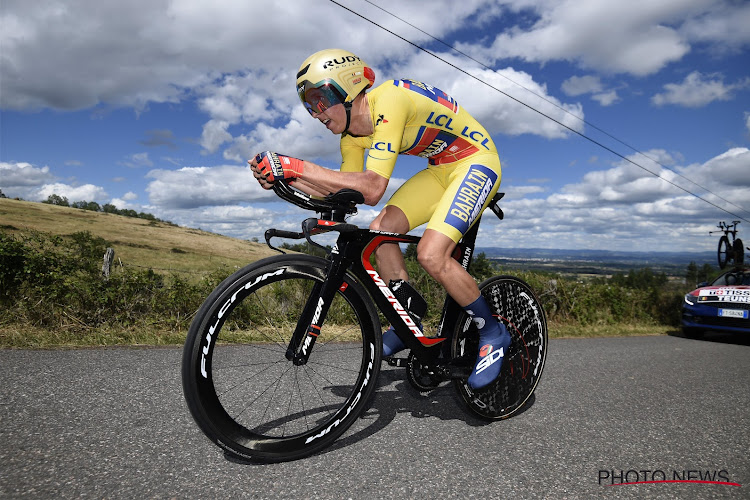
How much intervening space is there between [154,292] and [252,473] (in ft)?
13.4

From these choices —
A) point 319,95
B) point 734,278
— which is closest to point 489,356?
point 319,95

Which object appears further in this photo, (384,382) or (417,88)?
(384,382)

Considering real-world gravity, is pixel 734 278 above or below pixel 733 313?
above

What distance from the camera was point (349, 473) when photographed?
2.04 metres

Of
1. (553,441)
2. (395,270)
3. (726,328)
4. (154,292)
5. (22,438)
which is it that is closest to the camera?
(22,438)

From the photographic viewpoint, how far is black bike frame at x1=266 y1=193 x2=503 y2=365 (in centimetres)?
220

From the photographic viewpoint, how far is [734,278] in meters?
8.92

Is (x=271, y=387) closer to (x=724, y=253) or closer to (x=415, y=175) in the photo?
(x=415, y=175)

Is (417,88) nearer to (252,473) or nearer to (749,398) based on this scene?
(252,473)

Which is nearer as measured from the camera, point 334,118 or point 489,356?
point 334,118

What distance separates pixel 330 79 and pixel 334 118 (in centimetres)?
22

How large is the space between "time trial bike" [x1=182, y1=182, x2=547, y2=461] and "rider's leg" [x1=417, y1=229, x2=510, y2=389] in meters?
0.12

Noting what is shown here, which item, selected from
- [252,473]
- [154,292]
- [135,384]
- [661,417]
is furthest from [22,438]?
[661,417]

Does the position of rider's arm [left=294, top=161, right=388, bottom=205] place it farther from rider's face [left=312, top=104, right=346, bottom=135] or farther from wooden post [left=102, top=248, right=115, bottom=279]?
wooden post [left=102, top=248, right=115, bottom=279]
